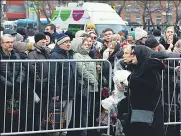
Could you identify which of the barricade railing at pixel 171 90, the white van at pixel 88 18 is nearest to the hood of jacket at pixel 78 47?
the barricade railing at pixel 171 90

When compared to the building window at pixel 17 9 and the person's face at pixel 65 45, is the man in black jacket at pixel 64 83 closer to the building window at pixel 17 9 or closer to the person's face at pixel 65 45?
the person's face at pixel 65 45

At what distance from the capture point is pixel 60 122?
814cm

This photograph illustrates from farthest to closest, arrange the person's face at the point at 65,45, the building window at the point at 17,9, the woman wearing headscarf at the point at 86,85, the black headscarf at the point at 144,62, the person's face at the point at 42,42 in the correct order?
the building window at the point at 17,9 < the person's face at the point at 42,42 < the person's face at the point at 65,45 < the woman wearing headscarf at the point at 86,85 < the black headscarf at the point at 144,62

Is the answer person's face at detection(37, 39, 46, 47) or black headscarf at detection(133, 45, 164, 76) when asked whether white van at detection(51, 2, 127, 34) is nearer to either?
person's face at detection(37, 39, 46, 47)

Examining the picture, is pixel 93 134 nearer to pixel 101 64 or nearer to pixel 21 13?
pixel 101 64

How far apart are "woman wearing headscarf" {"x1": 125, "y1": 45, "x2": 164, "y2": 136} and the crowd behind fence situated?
1275 mm

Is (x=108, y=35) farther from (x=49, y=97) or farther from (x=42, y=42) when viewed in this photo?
(x=49, y=97)

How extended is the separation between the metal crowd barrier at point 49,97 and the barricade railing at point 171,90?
1003 millimetres

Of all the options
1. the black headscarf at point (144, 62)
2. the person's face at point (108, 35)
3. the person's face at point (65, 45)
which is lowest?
the black headscarf at point (144, 62)

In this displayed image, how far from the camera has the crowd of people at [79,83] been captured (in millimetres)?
6926

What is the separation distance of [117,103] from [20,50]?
2.01 m

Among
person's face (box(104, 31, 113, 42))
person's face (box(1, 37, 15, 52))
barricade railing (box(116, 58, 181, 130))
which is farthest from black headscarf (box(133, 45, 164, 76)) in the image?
person's face (box(104, 31, 113, 42))

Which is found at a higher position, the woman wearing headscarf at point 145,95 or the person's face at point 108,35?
the person's face at point 108,35

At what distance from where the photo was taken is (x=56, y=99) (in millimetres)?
8102
